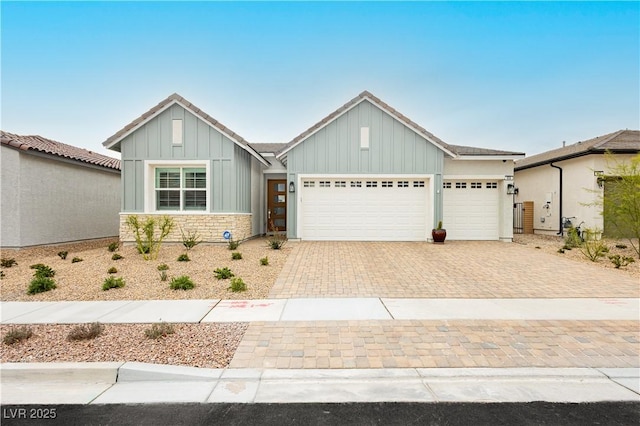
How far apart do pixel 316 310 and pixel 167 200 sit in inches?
385

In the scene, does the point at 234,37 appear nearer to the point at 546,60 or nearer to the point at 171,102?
the point at 171,102

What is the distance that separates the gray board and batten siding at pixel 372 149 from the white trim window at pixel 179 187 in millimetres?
4105

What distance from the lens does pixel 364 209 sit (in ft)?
45.4

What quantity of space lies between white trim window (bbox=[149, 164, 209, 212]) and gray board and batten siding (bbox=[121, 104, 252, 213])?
1.35ft

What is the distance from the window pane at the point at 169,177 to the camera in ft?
41.8

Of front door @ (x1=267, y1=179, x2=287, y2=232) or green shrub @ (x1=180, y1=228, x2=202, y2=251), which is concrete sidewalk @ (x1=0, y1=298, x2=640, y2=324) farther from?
front door @ (x1=267, y1=179, x2=287, y2=232)

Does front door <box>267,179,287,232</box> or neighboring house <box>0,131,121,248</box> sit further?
front door <box>267,179,287,232</box>

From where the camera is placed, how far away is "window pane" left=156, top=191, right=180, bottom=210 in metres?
12.7

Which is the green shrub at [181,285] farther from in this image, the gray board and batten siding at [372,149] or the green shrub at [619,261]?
the green shrub at [619,261]

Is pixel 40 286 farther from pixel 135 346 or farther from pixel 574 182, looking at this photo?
pixel 574 182

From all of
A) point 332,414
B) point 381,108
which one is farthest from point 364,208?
point 332,414

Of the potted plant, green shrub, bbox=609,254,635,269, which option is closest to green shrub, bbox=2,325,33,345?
the potted plant

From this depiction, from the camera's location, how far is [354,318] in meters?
5.03

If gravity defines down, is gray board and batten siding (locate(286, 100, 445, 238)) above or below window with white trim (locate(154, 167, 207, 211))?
above
